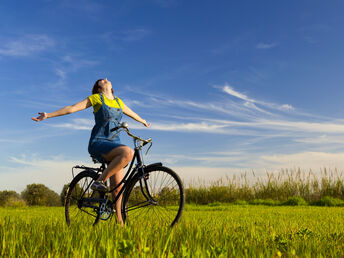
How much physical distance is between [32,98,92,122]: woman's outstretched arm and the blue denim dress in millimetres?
253

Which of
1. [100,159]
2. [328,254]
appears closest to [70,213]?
[100,159]

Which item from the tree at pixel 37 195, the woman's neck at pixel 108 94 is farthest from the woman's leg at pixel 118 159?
the tree at pixel 37 195

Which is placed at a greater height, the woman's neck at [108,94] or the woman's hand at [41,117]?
the woman's neck at [108,94]

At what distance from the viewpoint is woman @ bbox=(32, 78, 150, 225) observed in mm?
5453

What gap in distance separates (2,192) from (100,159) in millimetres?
17284

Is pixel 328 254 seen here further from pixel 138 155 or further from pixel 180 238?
pixel 138 155

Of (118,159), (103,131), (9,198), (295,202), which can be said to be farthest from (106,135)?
(9,198)

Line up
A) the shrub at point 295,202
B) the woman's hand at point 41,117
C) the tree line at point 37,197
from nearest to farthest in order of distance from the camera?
the woman's hand at point 41,117
the shrub at point 295,202
the tree line at point 37,197

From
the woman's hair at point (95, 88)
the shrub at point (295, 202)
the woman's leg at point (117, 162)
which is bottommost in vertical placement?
the shrub at point (295, 202)

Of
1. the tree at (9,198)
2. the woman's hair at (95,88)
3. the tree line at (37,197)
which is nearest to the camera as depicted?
the woman's hair at (95,88)

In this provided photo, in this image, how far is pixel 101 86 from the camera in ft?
20.5

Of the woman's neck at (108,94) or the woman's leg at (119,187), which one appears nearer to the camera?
the woman's leg at (119,187)

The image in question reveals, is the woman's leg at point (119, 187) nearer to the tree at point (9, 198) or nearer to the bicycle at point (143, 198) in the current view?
the bicycle at point (143, 198)

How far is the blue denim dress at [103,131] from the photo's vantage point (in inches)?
224
